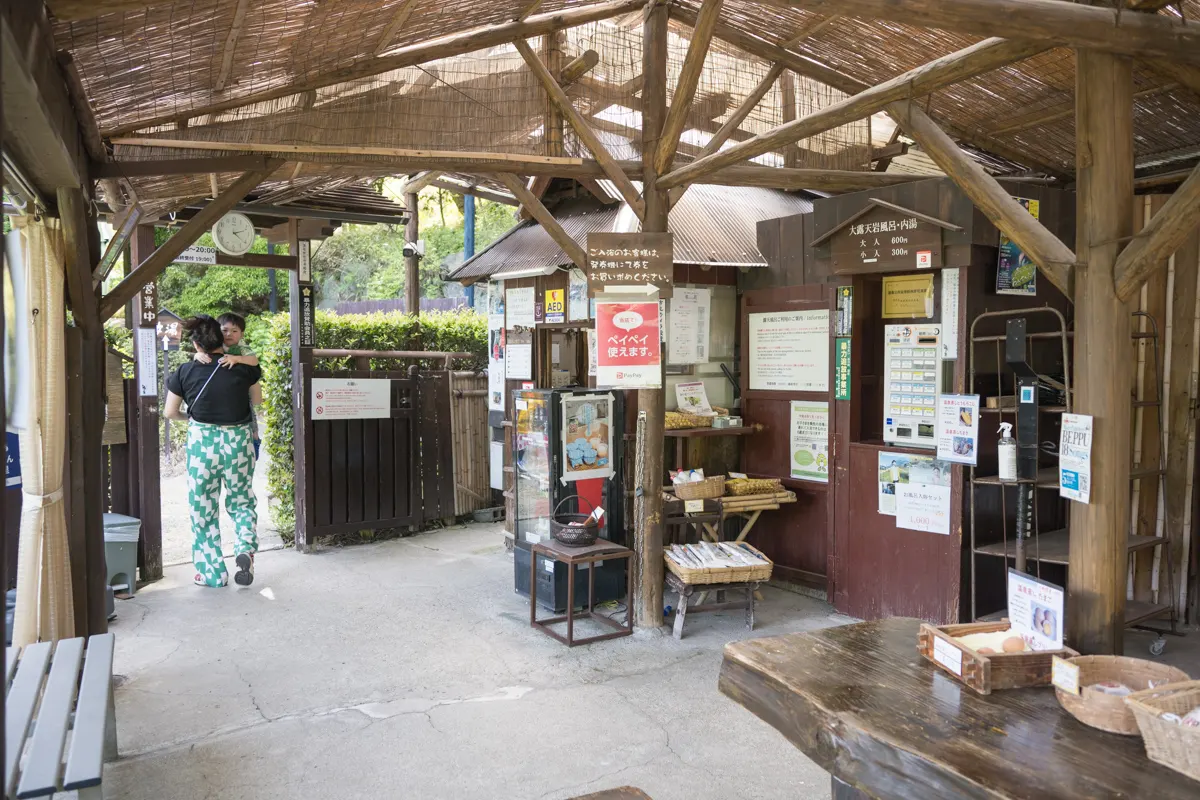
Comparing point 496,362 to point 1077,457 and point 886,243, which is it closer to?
point 886,243

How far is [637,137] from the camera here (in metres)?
6.11

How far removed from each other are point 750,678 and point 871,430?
343 cm

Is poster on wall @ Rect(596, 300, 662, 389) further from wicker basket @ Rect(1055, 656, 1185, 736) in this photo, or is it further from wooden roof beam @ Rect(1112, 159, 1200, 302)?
wicker basket @ Rect(1055, 656, 1185, 736)

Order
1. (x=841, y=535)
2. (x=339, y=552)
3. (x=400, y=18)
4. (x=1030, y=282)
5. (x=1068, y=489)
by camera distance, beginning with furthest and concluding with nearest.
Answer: (x=339, y=552) < (x=841, y=535) < (x=1030, y=282) < (x=400, y=18) < (x=1068, y=489)

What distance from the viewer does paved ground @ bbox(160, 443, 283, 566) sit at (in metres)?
7.51

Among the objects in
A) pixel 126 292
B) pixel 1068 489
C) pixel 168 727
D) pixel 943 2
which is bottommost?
pixel 168 727

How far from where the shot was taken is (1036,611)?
292 cm

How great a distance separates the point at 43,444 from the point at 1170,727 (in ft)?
13.7

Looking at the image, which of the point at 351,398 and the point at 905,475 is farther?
the point at 351,398

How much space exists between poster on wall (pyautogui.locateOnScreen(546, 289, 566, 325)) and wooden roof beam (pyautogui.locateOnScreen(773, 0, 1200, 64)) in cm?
418

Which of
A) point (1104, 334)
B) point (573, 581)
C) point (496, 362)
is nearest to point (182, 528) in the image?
point (496, 362)

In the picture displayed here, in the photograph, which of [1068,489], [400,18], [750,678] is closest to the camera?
[750,678]

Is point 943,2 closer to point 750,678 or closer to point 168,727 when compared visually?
point 750,678

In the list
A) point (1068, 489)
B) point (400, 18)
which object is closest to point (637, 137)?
point (400, 18)
